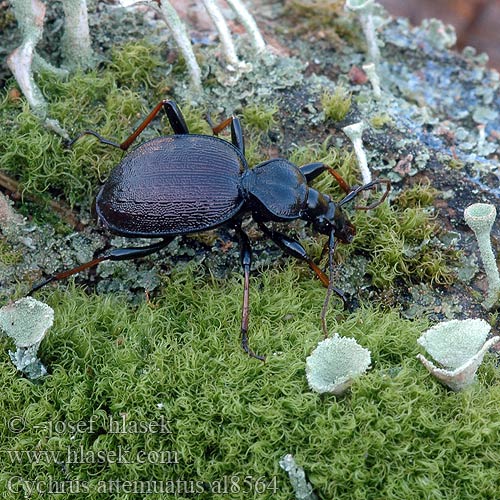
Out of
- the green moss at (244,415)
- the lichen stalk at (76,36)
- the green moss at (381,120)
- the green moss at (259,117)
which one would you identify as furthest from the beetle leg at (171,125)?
the green moss at (381,120)

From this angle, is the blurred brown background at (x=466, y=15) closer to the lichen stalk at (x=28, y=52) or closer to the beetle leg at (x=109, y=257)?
the lichen stalk at (x=28, y=52)

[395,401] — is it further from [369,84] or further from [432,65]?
[432,65]

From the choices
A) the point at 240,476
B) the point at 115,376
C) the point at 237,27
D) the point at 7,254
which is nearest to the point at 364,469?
the point at 240,476

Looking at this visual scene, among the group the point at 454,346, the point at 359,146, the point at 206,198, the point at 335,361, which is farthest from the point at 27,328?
the point at 359,146

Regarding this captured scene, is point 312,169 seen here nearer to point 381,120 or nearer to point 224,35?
point 381,120

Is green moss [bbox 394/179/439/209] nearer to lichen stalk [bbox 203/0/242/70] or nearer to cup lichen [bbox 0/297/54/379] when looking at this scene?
lichen stalk [bbox 203/0/242/70]

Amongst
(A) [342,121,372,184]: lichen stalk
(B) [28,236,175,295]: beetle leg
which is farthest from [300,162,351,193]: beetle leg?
(B) [28,236,175,295]: beetle leg
